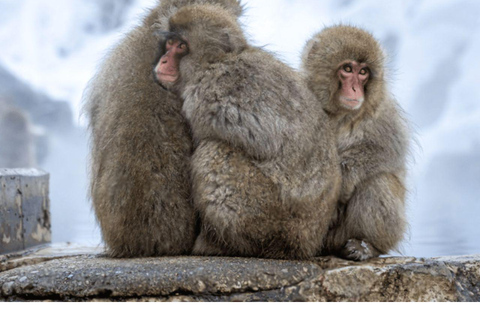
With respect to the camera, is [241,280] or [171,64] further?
[171,64]

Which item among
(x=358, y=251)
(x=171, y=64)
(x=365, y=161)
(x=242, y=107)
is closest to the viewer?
(x=242, y=107)

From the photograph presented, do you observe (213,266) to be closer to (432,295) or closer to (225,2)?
(432,295)

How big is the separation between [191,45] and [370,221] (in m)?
1.48

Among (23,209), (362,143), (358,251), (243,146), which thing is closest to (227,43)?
(243,146)

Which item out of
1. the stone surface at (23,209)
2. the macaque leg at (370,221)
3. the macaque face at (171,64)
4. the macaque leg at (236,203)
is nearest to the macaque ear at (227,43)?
the macaque face at (171,64)

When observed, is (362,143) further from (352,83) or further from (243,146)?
(243,146)

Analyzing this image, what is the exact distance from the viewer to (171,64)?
3219 mm

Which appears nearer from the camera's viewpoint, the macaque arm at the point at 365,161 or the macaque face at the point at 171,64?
the macaque face at the point at 171,64

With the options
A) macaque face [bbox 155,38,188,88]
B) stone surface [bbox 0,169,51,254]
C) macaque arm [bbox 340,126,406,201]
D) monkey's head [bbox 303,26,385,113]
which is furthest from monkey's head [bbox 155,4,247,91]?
stone surface [bbox 0,169,51,254]

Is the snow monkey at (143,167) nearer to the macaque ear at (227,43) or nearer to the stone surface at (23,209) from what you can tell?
the macaque ear at (227,43)

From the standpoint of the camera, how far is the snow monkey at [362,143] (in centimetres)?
347

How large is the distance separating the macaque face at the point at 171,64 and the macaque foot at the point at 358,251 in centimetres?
141

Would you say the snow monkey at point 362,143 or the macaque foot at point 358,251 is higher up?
the snow monkey at point 362,143

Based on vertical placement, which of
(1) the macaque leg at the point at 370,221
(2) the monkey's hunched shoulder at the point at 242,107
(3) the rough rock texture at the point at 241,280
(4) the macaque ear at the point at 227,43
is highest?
(4) the macaque ear at the point at 227,43
